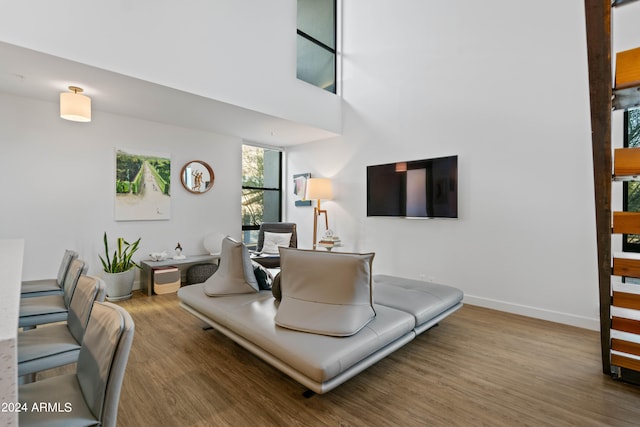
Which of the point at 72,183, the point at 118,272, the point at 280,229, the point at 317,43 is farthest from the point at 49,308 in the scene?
the point at 317,43

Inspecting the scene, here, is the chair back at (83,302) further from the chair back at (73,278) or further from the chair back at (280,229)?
the chair back at (280,229)

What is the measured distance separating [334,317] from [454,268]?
250 centimetres

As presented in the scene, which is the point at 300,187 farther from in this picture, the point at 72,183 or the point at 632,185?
the point at 632,185

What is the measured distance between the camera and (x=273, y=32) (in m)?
4.13

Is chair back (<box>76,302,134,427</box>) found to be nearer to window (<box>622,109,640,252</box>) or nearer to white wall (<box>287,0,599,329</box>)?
white wall (<box>287,0,599,329</box>)

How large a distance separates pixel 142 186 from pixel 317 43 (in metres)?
3.57

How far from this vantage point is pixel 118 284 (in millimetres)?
3863

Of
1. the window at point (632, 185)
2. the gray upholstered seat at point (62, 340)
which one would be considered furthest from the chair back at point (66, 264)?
the window at point (632, 185)

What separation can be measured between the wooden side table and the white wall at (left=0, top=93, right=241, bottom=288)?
0.28m

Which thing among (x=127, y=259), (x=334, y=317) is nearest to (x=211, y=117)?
(x=127, y=259)

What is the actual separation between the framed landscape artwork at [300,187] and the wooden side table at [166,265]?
188 centimetres

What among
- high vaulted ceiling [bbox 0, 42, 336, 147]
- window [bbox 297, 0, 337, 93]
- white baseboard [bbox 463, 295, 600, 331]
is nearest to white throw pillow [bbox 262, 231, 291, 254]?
high vaulted ceiling [bbox 0, 42, 336, 147]

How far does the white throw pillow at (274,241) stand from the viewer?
16.6 ft

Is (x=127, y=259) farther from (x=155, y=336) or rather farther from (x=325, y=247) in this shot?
(x=325, y=247)
